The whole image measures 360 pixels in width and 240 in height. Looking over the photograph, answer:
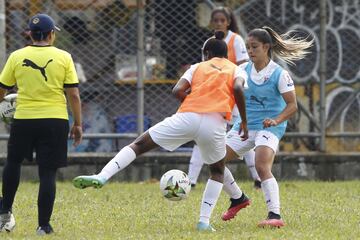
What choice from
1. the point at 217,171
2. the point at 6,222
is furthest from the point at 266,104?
the point at 6,222

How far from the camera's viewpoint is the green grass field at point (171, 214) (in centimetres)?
812

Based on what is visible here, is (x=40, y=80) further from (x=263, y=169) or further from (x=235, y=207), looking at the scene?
(x=235, y=207)

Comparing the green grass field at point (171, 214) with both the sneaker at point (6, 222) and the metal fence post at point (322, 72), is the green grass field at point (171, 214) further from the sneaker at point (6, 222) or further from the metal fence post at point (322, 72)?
the metal fence post at point (322, 72)

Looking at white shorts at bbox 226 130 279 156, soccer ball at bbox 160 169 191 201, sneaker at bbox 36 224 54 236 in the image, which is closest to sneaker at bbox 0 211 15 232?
sneaker at bbox 36 224 54 236

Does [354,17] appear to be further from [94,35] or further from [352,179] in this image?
[94,35]

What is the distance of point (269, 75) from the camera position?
8883mm

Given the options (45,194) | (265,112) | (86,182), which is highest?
(265,112)

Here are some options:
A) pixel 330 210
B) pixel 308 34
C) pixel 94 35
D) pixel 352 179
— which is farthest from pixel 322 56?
pixel 330 210

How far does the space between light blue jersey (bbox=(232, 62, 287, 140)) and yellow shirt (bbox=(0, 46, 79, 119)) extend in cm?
172

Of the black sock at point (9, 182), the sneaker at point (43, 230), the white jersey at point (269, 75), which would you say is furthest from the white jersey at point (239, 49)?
the sneaker at point (43, 230)

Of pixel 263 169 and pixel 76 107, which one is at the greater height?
pixel 76 107

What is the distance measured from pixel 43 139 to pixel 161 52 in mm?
5490

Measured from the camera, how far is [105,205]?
10328 millimetres

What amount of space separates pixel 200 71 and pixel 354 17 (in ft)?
19.7
